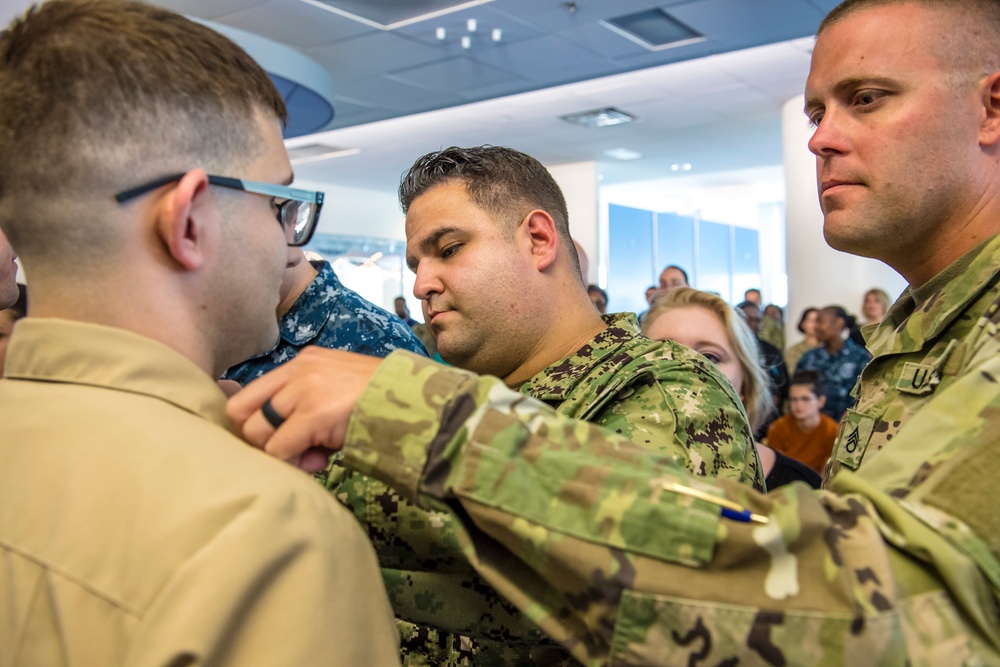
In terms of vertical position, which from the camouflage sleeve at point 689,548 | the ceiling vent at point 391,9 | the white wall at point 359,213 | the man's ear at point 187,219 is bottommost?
the camouflage sleeve at point 689,548

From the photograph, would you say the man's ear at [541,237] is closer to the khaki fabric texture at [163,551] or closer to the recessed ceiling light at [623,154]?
the khaki fabric texture at [163,551]

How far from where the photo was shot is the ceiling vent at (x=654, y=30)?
5543mm

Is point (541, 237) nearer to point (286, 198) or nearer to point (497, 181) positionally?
point (497, 181)

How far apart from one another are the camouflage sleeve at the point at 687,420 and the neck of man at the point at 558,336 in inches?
10.5

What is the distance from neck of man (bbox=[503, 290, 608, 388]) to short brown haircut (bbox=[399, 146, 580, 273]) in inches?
5.3

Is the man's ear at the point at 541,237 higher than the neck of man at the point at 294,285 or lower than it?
higher

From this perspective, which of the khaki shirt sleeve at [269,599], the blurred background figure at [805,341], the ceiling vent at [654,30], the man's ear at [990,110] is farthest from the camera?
the blurred background figure at [805,341]

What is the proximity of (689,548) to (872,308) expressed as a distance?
22.1 feet

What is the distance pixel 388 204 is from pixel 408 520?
41.0ft

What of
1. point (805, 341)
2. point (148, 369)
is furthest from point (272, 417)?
point (805, 341)

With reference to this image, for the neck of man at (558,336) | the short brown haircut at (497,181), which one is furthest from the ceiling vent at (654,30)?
the neck of man at (558,336)

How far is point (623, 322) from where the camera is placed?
5.71ft

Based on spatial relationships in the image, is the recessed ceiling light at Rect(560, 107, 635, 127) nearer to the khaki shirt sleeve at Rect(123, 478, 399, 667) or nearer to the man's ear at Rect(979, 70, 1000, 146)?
A: the man's ear at Rect(979, 70, 1000, 146)

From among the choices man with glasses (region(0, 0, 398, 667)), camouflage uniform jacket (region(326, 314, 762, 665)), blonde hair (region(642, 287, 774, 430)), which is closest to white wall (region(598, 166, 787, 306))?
blonde hair (region(642, 287, 774, 430))
